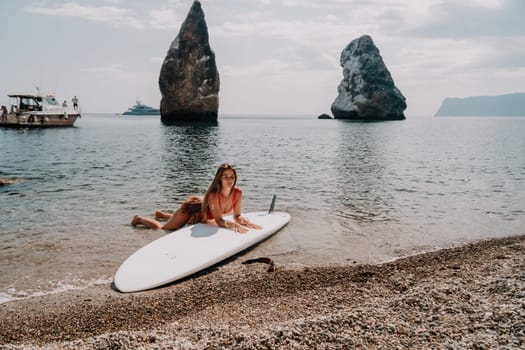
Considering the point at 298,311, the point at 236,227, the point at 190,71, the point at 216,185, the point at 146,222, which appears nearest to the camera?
the point at 298,311

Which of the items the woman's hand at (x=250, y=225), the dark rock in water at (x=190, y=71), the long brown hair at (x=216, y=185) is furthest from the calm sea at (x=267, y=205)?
the dark rock in water at (x=190, y=71)

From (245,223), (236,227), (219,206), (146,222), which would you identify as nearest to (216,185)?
(219,206)

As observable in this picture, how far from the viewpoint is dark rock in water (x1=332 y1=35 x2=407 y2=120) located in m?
97.4

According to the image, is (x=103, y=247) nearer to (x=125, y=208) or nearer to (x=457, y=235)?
(x=125, y=208)

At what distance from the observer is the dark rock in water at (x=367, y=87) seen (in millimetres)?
97375

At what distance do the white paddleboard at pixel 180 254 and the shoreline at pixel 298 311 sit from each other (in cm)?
16

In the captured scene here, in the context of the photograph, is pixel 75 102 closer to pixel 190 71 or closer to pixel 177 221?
pixel 190 71

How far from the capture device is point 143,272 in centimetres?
562

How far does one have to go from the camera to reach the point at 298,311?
452 centimetres

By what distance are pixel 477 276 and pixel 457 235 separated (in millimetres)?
3342

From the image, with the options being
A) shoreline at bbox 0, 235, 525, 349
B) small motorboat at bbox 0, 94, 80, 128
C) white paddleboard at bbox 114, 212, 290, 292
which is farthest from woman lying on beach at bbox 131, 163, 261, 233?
small motorboat at bbox 0, 94, 80, 128

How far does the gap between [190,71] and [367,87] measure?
157 feet

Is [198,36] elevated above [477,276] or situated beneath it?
elevated above

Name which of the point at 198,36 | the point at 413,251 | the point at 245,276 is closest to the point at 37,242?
the point at 245,276
